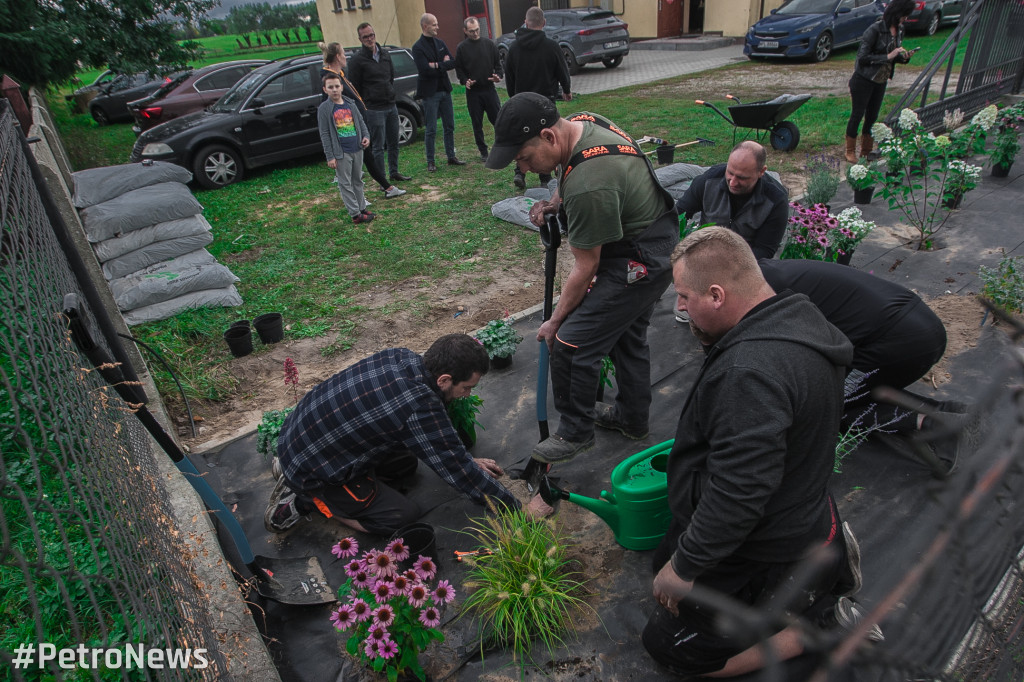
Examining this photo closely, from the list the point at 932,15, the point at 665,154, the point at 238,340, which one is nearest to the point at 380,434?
the point at 238,340

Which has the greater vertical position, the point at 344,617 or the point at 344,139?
the point at 344,139

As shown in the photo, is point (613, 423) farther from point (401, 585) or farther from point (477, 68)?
point (477, 68)

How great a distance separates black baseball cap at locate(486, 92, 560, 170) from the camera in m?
2.66

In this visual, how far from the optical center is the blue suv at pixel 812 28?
46.7 ft

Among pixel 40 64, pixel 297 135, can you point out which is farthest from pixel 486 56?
pixel 40 64

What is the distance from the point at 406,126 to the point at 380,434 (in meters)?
8.81

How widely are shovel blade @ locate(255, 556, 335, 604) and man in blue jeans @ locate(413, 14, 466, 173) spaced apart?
6747mm

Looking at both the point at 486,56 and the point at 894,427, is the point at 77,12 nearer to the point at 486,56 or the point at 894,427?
the point at 486,56

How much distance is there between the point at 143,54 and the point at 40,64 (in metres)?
1.94

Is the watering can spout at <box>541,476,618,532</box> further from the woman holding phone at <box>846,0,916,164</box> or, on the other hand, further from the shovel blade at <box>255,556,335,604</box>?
the woman holding phone at <box>846,0,916,164</box>

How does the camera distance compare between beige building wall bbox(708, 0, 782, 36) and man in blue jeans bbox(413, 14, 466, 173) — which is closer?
man in blue jeans bbox(413, 14, 466, 173)

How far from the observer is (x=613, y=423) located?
11.5 ft

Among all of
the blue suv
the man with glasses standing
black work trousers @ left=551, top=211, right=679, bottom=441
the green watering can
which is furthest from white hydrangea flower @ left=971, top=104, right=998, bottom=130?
the blue suv

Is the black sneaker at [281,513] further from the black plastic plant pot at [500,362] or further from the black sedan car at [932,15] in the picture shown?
the black sedan car at [932,15]
